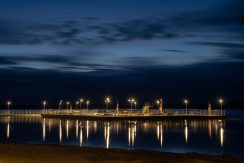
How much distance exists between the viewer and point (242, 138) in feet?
149

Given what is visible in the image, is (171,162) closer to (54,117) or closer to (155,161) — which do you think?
(155,161)

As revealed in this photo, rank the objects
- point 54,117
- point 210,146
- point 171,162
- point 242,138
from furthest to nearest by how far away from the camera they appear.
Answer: point 54,117
point 242,138
point 210,146
point 171,162

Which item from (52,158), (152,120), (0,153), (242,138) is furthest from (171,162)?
(152,120)

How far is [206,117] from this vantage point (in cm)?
7481

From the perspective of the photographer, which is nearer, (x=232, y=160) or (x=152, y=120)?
(x=232, y=160)

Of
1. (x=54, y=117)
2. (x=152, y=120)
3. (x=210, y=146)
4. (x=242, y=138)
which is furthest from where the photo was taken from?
(x=54, y=117)

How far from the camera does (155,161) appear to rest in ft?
54.9

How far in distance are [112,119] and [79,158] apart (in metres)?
54.6

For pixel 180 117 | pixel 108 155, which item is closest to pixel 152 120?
pixel 180 117

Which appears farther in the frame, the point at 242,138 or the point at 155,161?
the point at 242,138

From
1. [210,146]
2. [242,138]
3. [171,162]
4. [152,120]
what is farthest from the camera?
[152,120]

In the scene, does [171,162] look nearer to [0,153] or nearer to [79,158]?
[79,158]

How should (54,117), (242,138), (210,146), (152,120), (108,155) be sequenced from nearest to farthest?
(108,155)
(210,146)
(242,138)
(152,120)
(54,117)

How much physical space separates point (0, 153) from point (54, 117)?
216 ft
